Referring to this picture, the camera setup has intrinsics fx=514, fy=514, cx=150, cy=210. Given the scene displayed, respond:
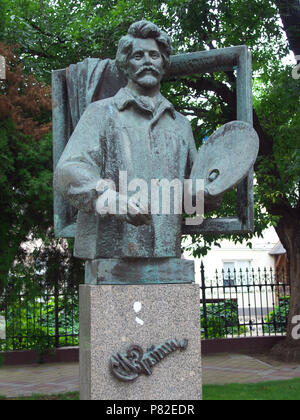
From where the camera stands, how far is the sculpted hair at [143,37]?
9.36ft

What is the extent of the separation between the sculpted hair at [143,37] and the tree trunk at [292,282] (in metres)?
8.02

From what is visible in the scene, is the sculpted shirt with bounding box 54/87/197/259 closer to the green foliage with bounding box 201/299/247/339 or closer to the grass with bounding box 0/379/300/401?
the grass with bounding box 0/379/300/401

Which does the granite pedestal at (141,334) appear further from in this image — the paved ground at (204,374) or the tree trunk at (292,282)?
the tree trunk at (292,282)

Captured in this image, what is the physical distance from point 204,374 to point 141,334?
678cm

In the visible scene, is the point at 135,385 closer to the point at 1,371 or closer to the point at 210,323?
the point at 1,371

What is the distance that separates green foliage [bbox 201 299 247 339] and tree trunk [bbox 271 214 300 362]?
1.34 m

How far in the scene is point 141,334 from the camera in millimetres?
2607

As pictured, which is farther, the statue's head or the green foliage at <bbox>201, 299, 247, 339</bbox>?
the green foliage at <bbox>201, 299, 247, 339</bbox>

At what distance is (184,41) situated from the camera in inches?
342

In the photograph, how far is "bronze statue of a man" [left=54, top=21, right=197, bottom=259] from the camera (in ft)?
8.91
